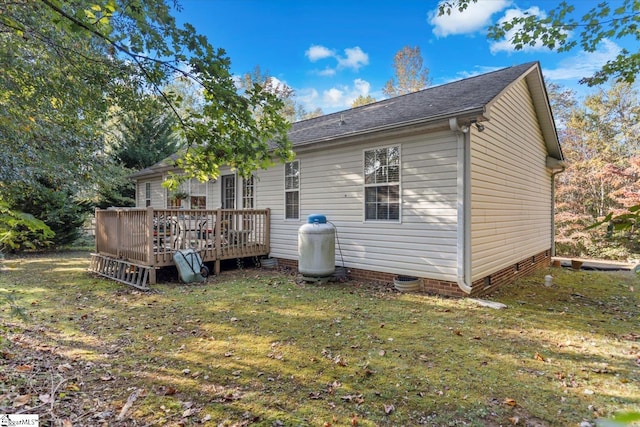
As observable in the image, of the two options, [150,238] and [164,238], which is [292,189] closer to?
[164,238]

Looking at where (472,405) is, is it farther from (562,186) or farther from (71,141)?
(562,186)

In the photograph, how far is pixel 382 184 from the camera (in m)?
6.75

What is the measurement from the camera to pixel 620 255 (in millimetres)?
12062

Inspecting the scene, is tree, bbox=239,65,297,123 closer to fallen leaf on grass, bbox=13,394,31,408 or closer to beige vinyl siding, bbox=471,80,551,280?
beige vinyl siding, bbox=471,80,551,280

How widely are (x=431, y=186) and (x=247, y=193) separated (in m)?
5.38

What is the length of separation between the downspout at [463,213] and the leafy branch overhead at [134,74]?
10.9ft

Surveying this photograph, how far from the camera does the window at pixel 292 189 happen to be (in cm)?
830

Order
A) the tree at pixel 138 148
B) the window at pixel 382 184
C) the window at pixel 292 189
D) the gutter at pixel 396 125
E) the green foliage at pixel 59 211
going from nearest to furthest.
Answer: the gutter at pixel 396 125
the window at pixel 382 184
the window at pixel 292 189
the green foliage at pixel 59 211
the tree at pixel 138 148

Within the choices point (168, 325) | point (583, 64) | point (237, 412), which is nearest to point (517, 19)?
point (583, 64)

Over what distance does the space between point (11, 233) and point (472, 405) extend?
3.46 metres

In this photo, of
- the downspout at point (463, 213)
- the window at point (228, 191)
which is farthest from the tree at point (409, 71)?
the downspout at point (463, 213)

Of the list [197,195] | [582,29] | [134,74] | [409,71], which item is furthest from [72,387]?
[409,71]

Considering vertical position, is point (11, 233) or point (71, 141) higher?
point (71, 141)

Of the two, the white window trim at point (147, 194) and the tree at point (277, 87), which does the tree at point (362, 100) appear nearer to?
the tree at point (277, 87)
